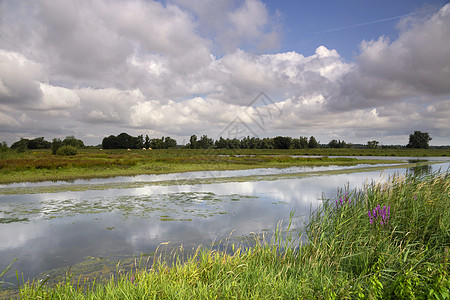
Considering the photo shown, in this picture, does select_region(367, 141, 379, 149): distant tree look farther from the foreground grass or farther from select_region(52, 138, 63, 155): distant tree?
the foreground grass

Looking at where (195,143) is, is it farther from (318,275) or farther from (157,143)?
(318,275)

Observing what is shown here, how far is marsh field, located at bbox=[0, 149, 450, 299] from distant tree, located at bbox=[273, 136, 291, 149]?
94.8 metres

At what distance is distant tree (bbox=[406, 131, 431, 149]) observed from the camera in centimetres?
13081

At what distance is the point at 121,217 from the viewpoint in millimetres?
11055

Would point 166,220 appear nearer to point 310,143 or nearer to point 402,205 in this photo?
point 402,205

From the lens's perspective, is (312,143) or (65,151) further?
(312,143)

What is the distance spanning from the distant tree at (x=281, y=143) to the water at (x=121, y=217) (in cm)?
9470

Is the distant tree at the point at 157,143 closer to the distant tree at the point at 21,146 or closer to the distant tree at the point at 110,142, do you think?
the distant tree at the point at 110,142

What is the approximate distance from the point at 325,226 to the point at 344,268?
1490 millimetres

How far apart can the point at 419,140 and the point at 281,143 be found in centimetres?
7168

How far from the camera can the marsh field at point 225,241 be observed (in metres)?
4.36

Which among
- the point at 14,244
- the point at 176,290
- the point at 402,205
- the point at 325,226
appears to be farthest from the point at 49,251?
the point at 402,205

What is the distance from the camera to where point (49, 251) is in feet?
24.7

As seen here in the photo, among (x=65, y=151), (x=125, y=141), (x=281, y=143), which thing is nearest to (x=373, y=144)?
(x=281, y=143)
